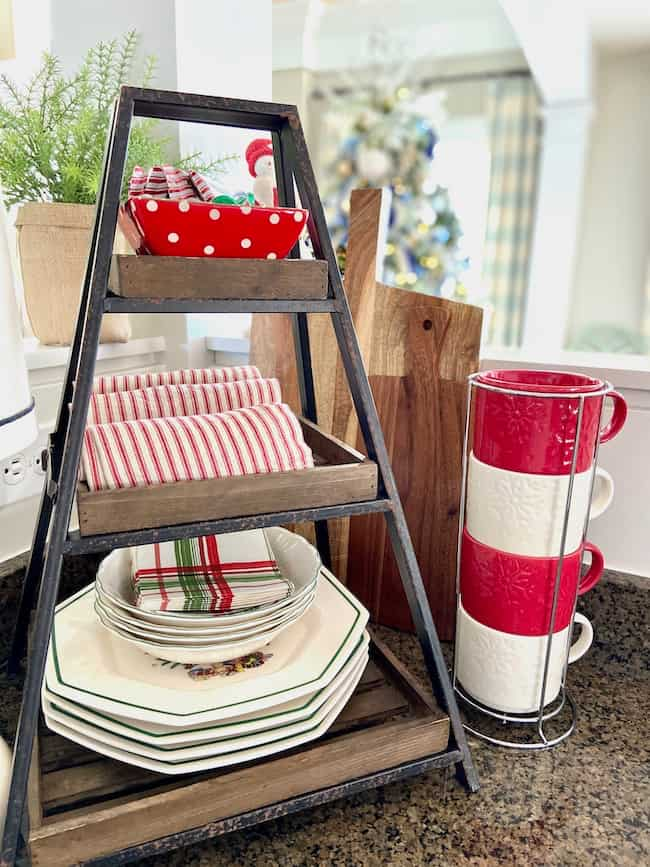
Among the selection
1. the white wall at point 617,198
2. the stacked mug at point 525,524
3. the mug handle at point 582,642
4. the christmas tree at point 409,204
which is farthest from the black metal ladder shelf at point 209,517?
the white wall at point 617,198

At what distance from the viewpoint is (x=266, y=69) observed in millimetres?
1147

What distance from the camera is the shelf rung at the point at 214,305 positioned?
488mm

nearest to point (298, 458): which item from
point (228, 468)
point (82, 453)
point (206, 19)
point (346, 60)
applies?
point (228, 468)

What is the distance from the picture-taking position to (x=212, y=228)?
504 mm

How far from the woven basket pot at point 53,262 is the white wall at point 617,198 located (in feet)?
13.0

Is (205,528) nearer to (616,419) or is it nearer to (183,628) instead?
(183,628)

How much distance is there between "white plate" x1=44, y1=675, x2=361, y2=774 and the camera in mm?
528

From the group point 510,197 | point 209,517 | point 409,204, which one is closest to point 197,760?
point 209,517

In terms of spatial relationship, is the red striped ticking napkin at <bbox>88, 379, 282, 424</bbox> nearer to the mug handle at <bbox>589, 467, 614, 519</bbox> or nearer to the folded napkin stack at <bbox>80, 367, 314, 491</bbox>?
the folded napkin stack at <bbox>80, 367, 314, 491</bbox>

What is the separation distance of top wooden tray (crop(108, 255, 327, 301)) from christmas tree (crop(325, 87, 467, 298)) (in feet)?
8.88

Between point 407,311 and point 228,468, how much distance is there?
0.40m

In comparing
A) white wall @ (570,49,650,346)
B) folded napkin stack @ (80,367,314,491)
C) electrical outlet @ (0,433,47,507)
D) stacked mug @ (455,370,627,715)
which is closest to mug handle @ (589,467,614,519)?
stacked mug @ (455,370,627,715)

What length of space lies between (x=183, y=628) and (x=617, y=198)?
4378 mm

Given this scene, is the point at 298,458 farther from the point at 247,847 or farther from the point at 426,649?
the point at 247,847
